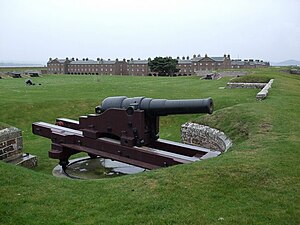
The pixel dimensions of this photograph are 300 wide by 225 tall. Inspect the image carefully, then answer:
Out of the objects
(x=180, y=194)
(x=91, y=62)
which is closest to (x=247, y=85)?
(x=180, y=194)

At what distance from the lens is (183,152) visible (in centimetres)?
788

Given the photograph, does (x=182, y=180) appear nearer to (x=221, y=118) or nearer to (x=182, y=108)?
(x=182, y=108)

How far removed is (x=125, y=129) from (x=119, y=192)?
3085 millimetres

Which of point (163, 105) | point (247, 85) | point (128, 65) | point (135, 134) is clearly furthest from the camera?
point (128, 65)

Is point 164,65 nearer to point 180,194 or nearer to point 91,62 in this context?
point 91,62

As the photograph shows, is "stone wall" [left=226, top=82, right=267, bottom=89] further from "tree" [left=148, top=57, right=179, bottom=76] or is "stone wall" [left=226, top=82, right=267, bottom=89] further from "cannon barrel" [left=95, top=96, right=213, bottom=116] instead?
"tree" [left=148, top=57, right=179, bottom=76]

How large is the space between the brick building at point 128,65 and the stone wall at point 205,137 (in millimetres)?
75613

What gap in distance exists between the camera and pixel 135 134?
7934mm

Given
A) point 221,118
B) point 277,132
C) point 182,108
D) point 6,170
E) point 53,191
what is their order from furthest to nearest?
point 221,118, point 277,132, point 182,108, point 6,170, point 53,191

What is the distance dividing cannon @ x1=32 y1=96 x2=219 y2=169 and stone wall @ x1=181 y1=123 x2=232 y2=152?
1842 millimetres

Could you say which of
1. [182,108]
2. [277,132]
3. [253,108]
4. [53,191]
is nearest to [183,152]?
[182,108]

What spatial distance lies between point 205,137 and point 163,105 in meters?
3.63

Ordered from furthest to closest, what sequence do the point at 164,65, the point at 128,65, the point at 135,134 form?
1. the point at 128,65
2. the point at 164,65
3. the point at 135,134

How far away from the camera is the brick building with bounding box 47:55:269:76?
90.1 metres
